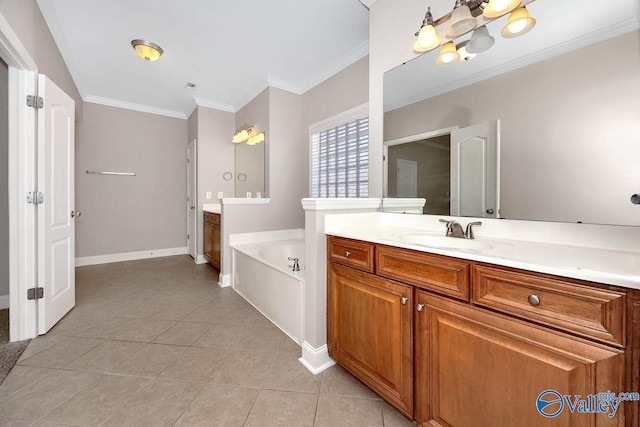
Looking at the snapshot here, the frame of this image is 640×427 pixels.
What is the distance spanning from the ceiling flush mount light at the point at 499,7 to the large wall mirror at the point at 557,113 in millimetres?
104

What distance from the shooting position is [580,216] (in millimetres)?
1030

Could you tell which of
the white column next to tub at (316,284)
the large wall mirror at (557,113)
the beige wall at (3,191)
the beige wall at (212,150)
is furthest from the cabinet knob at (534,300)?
the beige wall at (212,150)

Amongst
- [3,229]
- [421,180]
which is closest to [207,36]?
[421,180]

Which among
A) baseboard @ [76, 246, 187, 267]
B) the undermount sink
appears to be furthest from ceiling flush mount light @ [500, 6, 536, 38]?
baseboard @ [76, 246, 187, 267]

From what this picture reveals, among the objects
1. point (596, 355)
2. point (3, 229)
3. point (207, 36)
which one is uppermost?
point (207, 36)

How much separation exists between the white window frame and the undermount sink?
1.64m

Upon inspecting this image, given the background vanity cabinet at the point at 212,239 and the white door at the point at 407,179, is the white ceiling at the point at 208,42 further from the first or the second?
the background vanity cabinet at the point at 212,239

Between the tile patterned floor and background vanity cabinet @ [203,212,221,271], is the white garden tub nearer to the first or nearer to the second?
the tile patterned floor

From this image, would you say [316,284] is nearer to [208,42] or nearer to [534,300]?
[534,300]

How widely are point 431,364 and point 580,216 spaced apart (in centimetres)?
85

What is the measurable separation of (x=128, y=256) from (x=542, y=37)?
528 cm

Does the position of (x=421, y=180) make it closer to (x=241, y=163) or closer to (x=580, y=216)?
(x=580, y=216)

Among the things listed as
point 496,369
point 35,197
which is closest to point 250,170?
point 35,197

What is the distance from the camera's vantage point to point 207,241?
3750mm
